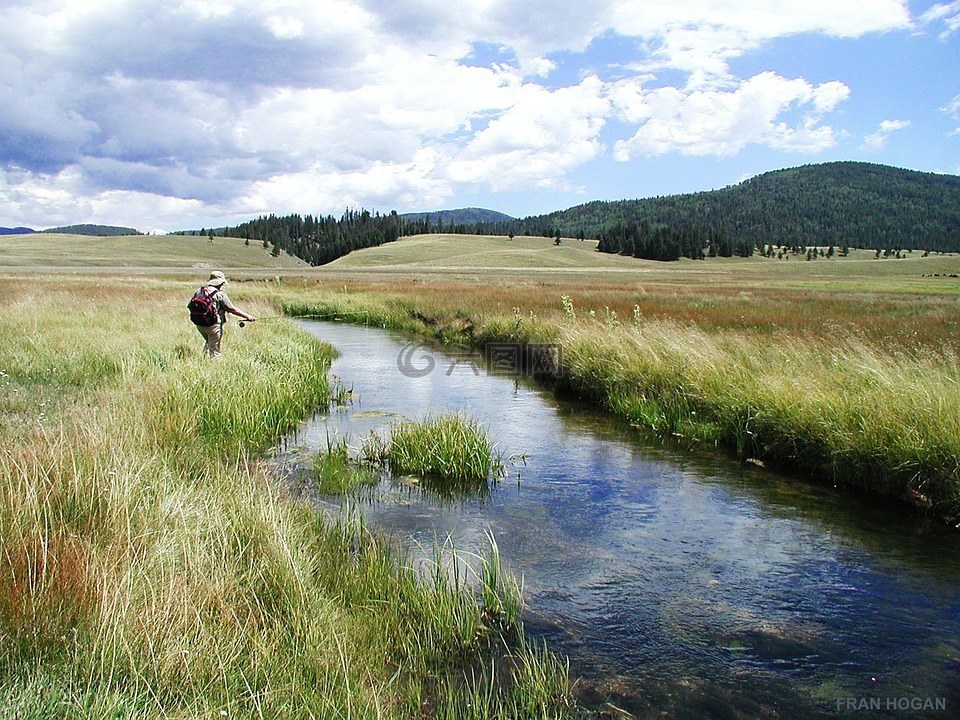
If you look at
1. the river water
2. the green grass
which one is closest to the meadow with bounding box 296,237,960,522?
the river water

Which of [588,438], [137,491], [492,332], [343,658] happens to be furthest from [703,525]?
[492,332]

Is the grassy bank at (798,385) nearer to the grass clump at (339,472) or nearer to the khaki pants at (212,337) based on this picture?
the grass clump at (339,472)

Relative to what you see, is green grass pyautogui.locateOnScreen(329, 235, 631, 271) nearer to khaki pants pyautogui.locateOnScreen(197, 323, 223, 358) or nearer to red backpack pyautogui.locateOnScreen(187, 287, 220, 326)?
khaki pants pyautogui.locateOnScreen(197, 323, 223, 358)

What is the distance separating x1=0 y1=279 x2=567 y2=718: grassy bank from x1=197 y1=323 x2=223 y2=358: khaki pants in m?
5.71

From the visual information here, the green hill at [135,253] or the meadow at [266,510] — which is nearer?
the meadow at [266,510]

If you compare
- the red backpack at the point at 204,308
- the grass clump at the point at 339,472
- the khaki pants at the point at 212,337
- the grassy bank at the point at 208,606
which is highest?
the red backpack at the point at 204,308

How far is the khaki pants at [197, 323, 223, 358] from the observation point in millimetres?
13852

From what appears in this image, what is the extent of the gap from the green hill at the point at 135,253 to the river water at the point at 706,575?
323 feet

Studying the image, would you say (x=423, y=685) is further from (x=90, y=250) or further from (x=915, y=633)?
(x=90, y=250)

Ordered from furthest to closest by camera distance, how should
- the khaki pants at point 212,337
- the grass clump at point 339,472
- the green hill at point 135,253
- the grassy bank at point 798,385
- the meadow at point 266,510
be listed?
the green hill at point 135,253 → the khaki pants at point 212,337 → the grass clump at point 339,472 → the grassy bank at point 798,385 → the meadow at point 266,510

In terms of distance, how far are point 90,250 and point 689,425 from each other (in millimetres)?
136926

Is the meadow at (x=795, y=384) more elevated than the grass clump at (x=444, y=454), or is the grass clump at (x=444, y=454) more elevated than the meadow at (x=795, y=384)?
the meadow at (x=795, y=384)

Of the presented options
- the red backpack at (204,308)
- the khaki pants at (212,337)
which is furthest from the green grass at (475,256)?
the red backpack at (204,308)

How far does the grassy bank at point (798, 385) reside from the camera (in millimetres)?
8328
